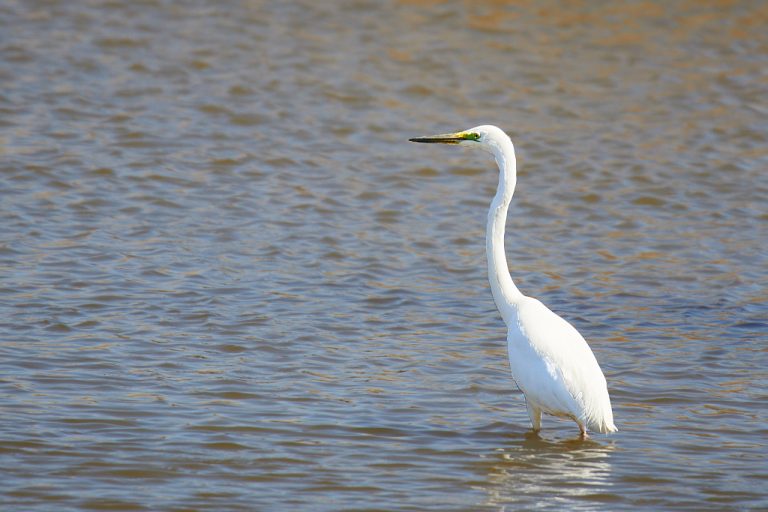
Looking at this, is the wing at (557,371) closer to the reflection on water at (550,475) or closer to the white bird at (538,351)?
the white bird at (538,351)

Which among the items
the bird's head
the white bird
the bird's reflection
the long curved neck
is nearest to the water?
the bird's reflection

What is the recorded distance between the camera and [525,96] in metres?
12.9

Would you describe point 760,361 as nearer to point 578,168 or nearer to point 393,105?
point 578,168

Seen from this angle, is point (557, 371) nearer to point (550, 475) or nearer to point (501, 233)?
point (550, 475)

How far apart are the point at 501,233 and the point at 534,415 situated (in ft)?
3.21

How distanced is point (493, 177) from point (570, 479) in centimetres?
581

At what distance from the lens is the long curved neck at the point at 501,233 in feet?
21.3

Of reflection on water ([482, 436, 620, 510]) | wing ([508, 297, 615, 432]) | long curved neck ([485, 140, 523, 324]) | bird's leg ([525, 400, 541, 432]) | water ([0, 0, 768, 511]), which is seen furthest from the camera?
long curved neck ([485, 140, 523, 324])

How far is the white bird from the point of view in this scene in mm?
6023

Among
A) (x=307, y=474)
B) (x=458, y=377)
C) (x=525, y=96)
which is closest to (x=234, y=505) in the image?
(x=307, y=474)

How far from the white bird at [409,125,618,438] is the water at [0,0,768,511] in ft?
0.70

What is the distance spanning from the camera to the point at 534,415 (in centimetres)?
621

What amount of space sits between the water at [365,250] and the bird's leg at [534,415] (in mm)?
102

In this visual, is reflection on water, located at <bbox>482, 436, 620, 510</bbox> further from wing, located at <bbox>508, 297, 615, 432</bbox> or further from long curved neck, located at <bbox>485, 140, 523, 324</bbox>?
long curved neck, located at <bbox>485, 140, 523, 324</bbox>
